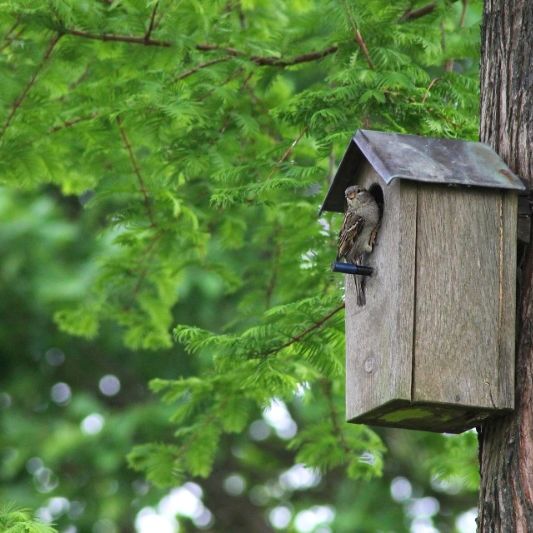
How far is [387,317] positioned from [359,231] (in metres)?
0.34

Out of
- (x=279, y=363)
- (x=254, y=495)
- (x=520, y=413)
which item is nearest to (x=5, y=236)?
(x=254, y=495)

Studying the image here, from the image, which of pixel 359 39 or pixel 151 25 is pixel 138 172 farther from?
pixel 359 39

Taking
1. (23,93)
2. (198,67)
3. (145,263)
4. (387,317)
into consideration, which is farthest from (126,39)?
(387,317)

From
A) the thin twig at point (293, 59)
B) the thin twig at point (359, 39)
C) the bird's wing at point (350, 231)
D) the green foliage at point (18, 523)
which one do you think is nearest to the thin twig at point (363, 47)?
the thin twig at point (359, 39)

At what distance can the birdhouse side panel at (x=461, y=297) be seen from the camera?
10.4 ft

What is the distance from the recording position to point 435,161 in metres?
3.35

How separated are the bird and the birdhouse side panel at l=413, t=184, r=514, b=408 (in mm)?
241

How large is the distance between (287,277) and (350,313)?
1.85m

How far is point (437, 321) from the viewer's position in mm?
3225

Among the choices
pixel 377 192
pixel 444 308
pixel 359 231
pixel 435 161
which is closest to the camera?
pixel 444 308

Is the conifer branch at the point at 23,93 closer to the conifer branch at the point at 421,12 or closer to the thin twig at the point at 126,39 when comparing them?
the thin twig at the point at 126,39

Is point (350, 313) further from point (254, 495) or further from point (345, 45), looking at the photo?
point (254, 495)

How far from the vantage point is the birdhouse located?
3189 mm

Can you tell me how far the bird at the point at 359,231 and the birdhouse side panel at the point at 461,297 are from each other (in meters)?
0.24
